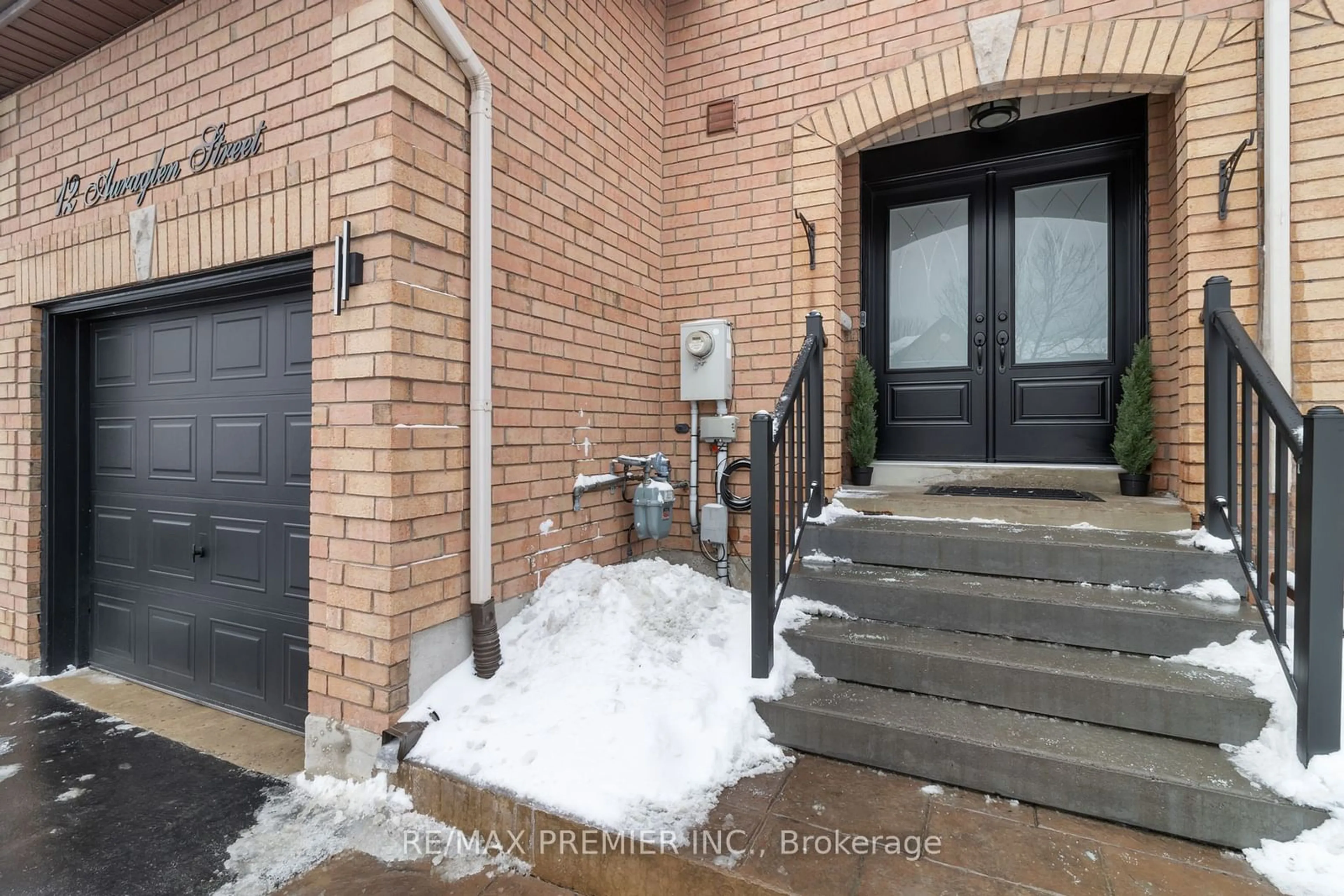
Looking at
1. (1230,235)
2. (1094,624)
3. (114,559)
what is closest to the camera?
(1094,624)

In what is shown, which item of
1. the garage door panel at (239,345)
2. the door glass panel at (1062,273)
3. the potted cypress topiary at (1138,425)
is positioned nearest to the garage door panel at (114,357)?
the garage door panel at (239,345)

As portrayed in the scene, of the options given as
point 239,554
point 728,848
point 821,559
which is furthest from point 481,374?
point 728,848

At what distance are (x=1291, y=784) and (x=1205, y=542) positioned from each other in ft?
3.41

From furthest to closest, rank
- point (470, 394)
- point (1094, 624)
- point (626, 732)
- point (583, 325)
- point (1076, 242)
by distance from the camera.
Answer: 1. point (1076, 242)
2. point (583, 325)
3. point (470, 394)
4. point (1094, 624)
5. point (626, 732)

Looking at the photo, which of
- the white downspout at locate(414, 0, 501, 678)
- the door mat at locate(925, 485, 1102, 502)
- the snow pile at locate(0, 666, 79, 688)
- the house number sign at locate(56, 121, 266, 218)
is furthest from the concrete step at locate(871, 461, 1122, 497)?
the snow pile at locate(0, 666, 79, 688)

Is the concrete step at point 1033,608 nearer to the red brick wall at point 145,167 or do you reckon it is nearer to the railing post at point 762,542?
the railing post at point 762,542

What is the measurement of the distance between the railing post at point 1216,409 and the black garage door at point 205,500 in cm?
370

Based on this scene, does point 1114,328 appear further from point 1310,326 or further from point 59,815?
point 59,815

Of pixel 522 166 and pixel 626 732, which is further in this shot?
pixel 522 166

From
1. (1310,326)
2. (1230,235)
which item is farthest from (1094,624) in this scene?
(1230,235)

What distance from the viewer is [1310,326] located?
2625 mm

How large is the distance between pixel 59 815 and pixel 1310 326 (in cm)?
523

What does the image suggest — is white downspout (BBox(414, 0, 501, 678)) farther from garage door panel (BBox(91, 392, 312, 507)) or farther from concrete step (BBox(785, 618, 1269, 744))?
concrete step (BBox(785, 618, 1269, 744))

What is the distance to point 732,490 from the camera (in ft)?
12.1
